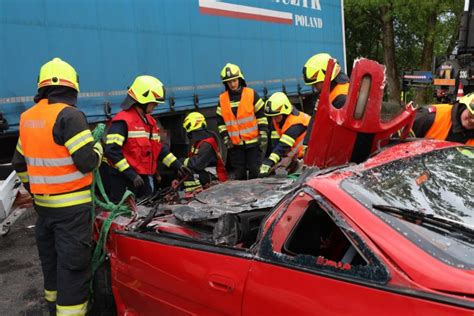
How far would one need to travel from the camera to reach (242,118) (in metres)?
5.96

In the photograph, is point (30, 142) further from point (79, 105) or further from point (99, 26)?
point (99, 26)

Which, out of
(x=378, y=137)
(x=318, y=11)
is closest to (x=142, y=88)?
(x=378, y=137)

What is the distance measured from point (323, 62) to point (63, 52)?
2918 millimetres

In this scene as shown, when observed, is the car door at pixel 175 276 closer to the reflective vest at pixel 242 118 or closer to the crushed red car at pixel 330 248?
the crushed red car at pixel 330 248

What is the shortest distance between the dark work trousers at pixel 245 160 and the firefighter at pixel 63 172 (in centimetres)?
308

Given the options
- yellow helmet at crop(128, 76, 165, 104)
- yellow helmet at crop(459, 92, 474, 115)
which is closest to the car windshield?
yellow helmet at crop(459, 92, 474, 115)

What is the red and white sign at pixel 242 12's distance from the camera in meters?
7.38

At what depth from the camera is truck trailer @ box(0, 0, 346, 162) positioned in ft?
16.4

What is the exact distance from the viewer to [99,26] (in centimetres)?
576

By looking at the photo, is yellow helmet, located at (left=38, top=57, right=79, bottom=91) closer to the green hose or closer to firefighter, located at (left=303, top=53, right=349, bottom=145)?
the green hose

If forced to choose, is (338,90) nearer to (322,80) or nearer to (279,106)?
(322,80)

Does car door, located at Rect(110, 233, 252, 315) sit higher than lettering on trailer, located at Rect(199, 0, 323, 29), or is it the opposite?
lettering on trailer, located at Rect(199, 0, 323, 29)

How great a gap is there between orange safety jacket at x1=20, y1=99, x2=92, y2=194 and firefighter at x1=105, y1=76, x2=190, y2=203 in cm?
113

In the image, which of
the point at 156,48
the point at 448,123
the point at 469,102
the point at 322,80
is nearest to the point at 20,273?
the point at 322,80
